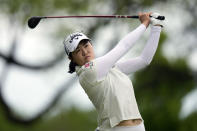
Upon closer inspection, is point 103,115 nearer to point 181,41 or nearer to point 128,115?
point 128,115

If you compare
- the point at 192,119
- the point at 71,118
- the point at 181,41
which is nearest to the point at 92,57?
the point at 192,119

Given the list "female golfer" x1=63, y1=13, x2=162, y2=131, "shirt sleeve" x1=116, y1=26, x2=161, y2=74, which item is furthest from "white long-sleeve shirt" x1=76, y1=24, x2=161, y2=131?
"shirt sleeve" x1=116, y1=26, x2=161, y2=74

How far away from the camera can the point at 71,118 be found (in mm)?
28984

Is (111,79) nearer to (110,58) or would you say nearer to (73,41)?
(110,58)

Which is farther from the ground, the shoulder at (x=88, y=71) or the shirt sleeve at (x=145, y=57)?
the shirt sleeve at (x=145, y=57)

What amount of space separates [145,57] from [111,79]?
45 centimetres

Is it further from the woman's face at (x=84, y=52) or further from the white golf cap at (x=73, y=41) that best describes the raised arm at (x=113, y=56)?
the white golf cap at (x=73, y=41)

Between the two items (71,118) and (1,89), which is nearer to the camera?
(1,89)

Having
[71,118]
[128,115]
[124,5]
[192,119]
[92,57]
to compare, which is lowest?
[128,115]

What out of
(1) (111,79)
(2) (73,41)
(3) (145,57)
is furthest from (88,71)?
Answer: (3) (145,57)

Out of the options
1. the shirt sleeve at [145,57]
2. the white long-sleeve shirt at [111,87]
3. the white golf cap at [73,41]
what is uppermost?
the white golf cap at [73,41]

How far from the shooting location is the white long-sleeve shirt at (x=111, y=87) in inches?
239

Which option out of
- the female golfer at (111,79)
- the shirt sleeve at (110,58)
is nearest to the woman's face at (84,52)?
the female golfer at (111,79)

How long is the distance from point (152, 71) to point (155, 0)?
6.13 ft
